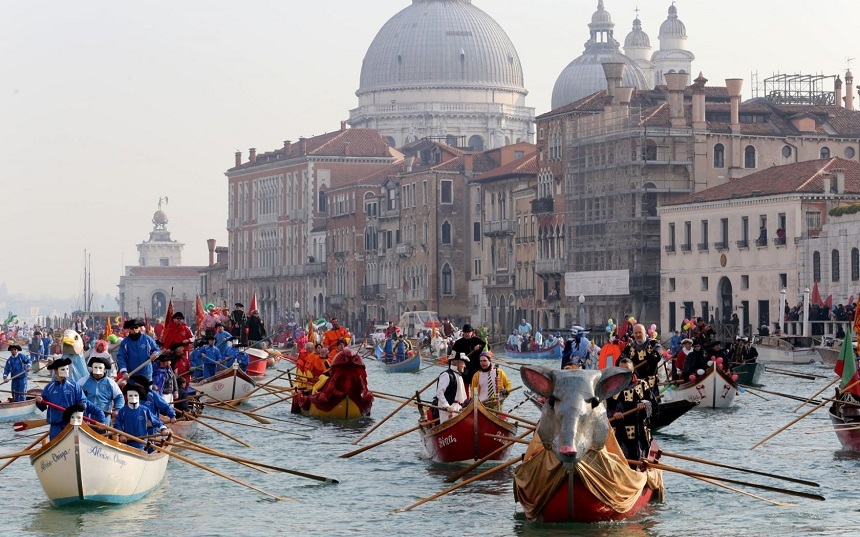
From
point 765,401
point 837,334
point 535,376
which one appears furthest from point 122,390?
point 837,334

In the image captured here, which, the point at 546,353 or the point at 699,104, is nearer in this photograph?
the point at 546,353

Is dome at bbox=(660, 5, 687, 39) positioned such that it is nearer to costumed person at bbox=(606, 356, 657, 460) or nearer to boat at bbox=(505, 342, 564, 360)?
boat at bbox=(505, 342, 564, 360)

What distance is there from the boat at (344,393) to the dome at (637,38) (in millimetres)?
119401

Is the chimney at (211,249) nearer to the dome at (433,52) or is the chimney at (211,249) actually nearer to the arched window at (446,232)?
the dome at (433,52)

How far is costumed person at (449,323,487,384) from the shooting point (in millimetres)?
25344

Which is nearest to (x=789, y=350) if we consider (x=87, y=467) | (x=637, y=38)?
(x=87, y=467)

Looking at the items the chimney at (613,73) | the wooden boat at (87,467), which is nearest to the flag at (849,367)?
the wooden boat at (87,467)

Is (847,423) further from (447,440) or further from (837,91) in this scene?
(837,91)

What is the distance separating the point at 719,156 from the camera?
81.8 meters

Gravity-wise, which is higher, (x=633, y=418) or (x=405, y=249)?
(x=405, y=249)

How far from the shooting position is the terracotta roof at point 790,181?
70.6 metres

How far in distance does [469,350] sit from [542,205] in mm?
65935

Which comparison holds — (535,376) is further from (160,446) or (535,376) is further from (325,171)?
(325,171)

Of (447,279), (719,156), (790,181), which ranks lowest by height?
(447,279)
